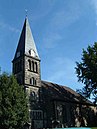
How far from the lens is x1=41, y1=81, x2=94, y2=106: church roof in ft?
167

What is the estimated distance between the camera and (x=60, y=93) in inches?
2138

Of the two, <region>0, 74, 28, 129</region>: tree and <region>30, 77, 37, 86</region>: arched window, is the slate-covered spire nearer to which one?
<region>30, 77, 37, 86</region>: arched window

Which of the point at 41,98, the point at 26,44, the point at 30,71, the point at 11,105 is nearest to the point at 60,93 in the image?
the point at 41,98

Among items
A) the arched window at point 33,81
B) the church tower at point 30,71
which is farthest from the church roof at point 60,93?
the arched window at point 33,81

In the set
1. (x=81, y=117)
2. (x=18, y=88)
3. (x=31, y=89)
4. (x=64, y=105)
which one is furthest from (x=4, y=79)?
(x=81, y=117)

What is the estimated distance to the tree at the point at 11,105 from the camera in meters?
37.7

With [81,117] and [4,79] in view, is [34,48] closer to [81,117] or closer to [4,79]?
[4,79]

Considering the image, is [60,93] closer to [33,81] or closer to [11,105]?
[33,81]

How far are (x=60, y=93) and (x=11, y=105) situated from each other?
58.2 ft

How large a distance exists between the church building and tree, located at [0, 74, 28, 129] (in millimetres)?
5428

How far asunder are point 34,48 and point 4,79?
1604cm

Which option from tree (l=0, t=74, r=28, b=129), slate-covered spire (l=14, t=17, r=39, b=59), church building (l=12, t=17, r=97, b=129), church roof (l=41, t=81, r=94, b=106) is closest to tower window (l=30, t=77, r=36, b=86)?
church building (l=12, t=17, r=97, b=129)

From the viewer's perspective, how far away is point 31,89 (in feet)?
159

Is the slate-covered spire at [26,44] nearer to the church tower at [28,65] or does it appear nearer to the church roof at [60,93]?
the church tower at [28,65]
